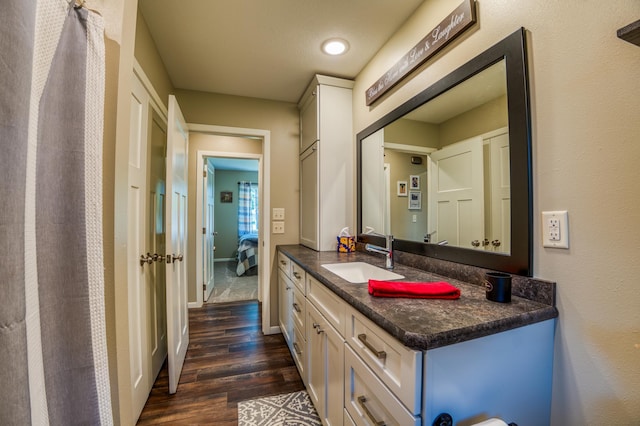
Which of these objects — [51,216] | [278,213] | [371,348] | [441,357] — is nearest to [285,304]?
[278,213]

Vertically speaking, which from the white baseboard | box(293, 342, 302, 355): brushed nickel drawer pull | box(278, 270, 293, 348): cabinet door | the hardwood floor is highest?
box(278, 270, 293, 348): cabinet door

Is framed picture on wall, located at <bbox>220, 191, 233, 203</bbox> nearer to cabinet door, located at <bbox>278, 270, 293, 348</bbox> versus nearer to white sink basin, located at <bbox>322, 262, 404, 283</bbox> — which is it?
cabinet door, located at <bbox>278, 270, 293, 348</bbox>

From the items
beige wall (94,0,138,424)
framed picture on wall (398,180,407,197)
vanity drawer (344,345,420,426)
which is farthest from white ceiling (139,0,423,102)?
vanity drawer (344,345,420,426)

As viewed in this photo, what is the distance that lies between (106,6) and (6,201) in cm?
68

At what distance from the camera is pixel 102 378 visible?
613mm

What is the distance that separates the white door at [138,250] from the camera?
141 centimetres

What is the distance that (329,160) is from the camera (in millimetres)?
2268

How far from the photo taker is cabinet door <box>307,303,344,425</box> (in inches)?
44.4

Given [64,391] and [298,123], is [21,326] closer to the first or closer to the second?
[64,391]

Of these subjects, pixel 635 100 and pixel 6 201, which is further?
pixel 635 100

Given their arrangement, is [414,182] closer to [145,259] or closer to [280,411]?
[280,411]

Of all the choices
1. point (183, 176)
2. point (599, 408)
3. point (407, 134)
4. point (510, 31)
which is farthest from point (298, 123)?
point (599, 408)

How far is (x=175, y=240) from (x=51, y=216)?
1.35 metres

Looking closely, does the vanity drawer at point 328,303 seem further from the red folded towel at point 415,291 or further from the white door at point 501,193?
the white door at point 501,193
